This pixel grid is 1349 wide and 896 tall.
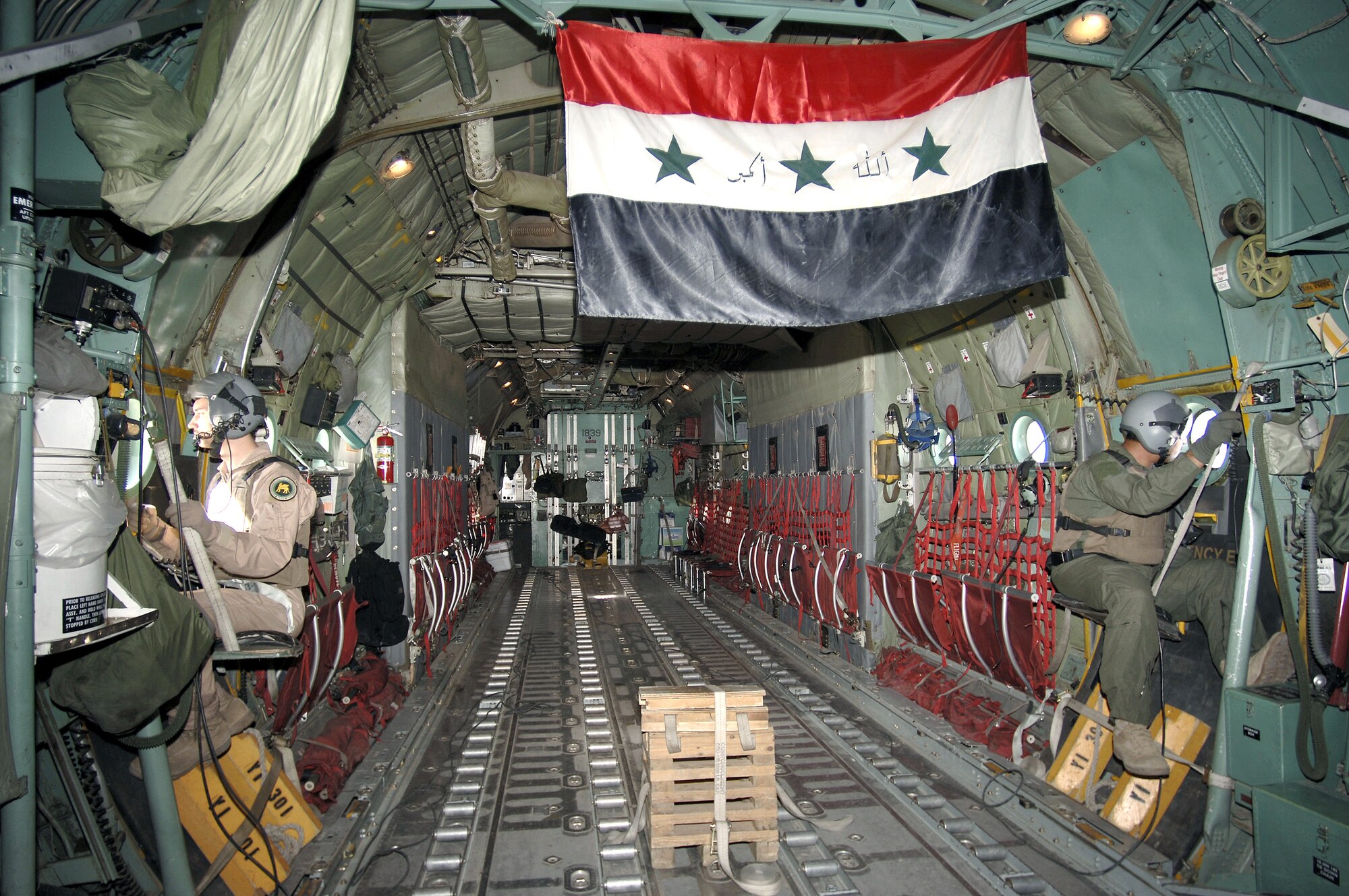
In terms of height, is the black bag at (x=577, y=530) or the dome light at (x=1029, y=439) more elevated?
the dome light at (x=1029, y=439)

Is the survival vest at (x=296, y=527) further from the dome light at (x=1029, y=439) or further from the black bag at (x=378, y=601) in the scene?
the dome light at (x=1029, y=439)

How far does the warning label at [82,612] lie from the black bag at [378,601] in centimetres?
454

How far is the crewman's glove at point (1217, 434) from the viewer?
421cm

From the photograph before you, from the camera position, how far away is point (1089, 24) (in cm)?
434

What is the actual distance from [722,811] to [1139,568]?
10.8 ft

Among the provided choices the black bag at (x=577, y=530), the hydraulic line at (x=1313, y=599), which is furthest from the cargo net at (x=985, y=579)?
the black bag at (x=577, y=530)

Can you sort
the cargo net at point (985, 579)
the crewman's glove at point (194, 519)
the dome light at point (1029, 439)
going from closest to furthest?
1. the crewman's glove at point (194, 519)
2. the cargo net at point (985, 579)
3. the dome light at point (1029, 439)

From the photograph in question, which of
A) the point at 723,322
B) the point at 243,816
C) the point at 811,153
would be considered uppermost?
the point at 811,153

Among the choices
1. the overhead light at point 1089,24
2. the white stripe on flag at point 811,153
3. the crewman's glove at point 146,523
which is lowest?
the crewman's glove at point 146,523

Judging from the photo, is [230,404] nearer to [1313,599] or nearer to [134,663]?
[134,663]

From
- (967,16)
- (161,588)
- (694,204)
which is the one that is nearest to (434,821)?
(161,588)

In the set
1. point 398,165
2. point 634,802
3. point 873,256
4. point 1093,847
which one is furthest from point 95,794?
point 1093,847

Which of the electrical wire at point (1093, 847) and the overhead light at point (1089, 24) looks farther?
the overhead light at point (1089, 24)

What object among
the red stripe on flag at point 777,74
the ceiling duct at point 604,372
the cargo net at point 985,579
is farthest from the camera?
the ceiling duct at point 604,372
